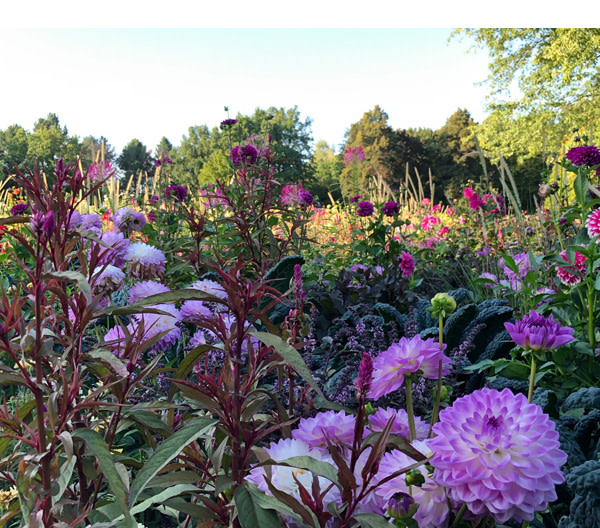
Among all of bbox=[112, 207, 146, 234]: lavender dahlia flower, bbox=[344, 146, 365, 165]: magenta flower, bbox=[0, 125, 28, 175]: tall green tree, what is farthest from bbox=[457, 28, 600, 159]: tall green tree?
bbox=[0, 125, 28, 175]: tall green tree

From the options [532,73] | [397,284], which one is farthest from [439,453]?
[532,73]

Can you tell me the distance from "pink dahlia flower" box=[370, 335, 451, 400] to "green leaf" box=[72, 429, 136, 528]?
0.38 m

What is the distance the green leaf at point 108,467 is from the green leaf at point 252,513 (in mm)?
115

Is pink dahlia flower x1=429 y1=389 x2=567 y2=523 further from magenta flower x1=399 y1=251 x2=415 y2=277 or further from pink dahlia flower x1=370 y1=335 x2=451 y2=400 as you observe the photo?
magenta flower x1=399 y1=251 x2=415 y2=277

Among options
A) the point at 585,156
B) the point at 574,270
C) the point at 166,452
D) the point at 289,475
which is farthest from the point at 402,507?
the point at 585,156

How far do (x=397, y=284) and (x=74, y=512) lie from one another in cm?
199

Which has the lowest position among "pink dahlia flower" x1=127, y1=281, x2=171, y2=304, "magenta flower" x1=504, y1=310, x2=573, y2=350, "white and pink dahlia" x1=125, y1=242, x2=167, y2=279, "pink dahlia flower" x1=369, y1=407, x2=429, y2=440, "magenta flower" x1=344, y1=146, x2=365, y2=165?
"pink dahlia flower" x1=369, y1=407, x2=429, y2=440

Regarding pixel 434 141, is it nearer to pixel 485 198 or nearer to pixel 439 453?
pixel 485 198

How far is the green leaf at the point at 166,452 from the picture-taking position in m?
0.52

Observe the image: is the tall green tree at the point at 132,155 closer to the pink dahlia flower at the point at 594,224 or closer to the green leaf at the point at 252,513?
the pink dahlia flower at the point at 594,224

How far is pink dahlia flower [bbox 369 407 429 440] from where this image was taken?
2.42 feet

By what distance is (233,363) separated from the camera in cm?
65

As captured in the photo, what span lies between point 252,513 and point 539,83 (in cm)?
1987

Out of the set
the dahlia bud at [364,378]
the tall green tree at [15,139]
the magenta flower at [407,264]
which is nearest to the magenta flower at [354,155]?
the magenta flower at [407,264]
